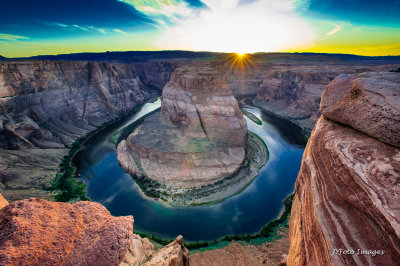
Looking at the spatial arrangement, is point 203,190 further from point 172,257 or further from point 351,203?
point 351,203

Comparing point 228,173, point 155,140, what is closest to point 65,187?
point 155,140

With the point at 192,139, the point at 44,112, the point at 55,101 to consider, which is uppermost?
the point at 55,101

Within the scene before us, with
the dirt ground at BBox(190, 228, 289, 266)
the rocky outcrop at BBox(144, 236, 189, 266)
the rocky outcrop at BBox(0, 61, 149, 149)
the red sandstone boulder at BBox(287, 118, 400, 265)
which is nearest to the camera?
the red sandstone boulder at BBox(287, 118, 400, 265)

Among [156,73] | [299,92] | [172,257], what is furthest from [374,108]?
[156,73]

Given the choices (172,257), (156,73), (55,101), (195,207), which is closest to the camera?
(172,257)

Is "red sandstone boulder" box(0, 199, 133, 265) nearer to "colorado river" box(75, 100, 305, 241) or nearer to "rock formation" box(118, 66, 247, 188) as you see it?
"colorado river" box(75, 100, 305, 241)

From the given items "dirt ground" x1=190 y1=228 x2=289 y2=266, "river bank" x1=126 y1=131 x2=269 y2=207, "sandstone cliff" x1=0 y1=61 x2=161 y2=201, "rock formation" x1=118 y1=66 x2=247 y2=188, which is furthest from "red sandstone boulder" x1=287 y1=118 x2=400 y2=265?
"sandstone cliff" x1=0 y1=61 x2=161 y2=201

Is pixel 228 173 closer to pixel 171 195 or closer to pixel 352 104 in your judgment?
pixel 171 195

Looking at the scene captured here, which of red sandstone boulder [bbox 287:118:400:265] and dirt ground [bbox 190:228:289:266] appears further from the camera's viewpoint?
dirt ground [bbox 190:228:289:266]
